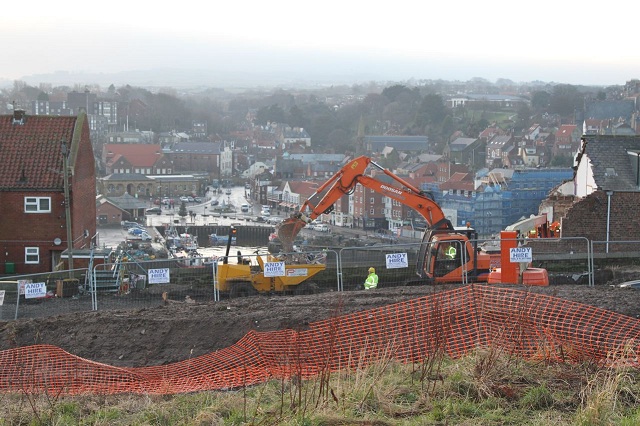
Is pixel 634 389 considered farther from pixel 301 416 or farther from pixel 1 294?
Result: pixel 1 294

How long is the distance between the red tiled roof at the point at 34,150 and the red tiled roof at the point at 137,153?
88.8m

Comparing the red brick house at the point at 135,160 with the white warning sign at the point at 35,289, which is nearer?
the white warning sign at the point at 35,289

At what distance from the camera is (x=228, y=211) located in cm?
9894

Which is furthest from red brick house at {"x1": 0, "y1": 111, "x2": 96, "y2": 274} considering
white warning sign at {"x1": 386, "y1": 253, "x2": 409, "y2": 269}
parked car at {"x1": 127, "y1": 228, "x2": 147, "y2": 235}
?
parked car at {"x1": 127, "y1": 228, "x2": 147, "y2": 235}

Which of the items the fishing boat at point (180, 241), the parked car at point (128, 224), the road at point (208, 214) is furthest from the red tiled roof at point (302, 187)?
the fishing boat at point (180, 241)

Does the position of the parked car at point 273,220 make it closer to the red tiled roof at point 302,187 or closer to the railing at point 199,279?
the red tiled roof at point 302,187

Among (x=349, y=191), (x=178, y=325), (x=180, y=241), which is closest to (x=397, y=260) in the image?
(x=349, y=191)

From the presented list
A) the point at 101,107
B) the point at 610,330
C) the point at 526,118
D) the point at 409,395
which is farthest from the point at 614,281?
the point at 101,107

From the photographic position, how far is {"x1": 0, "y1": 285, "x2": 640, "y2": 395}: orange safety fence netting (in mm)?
10789

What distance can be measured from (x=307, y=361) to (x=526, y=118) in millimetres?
168883

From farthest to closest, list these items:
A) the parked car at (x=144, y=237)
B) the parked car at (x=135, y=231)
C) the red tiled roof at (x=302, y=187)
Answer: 1. the red tiled roof at (x=302, y=187)
2. the parked car at (x=135, y=231)
3. the parked car at (x=144, y=237)

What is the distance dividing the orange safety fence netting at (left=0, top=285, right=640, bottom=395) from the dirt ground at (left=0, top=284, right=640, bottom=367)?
3.13 ft

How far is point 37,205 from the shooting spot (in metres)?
33.2

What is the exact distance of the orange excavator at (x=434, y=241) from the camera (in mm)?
22266
